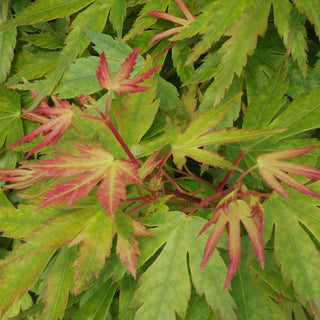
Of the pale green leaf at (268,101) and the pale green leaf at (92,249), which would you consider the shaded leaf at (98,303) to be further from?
the pale green leaf at (268,101)

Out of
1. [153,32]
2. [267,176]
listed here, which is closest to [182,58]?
[153,32]

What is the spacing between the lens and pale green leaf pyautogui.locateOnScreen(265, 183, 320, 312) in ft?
2.15

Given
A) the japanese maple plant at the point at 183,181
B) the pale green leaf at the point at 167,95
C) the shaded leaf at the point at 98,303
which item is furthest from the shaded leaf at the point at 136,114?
the shaded leaf at the point at 98,303

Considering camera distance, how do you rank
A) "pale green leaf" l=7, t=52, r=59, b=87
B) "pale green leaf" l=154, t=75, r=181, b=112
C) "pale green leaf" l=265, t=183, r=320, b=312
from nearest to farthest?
"pale green leaf" l=265, t=183, r=320, b=312 → "pale green leaf" l=154, t=75, r=181, b=112 → "pale green leaf" l=7, t=52, r=59, b=87

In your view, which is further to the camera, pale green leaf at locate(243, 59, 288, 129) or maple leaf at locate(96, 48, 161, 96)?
pale green leaf at locate(243, 59, 288, 129)

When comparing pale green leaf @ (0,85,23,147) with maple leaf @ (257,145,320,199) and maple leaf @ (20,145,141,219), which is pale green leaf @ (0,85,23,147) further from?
maple leaf @ (257,145,320,199)

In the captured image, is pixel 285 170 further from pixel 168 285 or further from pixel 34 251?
pixel 34 251

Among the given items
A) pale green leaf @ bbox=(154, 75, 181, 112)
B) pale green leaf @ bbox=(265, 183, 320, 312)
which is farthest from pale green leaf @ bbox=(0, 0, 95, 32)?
pale green leaf @ bbox=(265, 183, 320, 312)

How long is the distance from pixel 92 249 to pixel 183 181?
0.32 metres

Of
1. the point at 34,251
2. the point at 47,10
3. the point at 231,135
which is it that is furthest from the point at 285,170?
the point at 47,10

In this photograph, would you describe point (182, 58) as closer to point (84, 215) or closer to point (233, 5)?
point (233, 5)

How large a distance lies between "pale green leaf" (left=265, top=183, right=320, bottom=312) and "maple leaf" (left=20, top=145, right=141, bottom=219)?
0.29 m

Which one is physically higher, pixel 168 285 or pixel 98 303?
pixel 168 285

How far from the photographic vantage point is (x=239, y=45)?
69 cm
